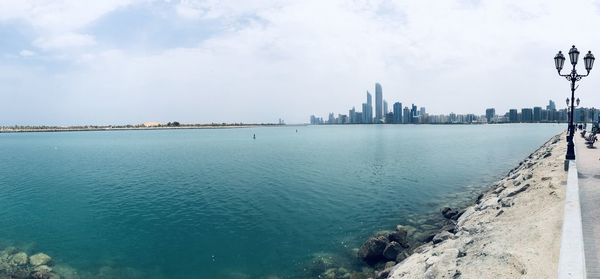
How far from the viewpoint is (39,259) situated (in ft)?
62.2

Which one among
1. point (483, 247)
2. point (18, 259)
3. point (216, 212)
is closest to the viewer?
point (483, 247)

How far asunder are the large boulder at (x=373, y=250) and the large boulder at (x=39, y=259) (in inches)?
668

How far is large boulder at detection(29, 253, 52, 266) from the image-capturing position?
1861 cm

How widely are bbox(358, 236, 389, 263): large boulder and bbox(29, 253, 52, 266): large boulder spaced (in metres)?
17.0

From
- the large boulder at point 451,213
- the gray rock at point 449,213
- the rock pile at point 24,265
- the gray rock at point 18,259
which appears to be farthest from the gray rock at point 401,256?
the gray rock at point 18,259

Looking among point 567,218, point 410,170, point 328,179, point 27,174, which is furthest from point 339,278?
point 27,174

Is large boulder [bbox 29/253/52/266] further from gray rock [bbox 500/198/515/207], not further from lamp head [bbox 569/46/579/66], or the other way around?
lamp head [bbox 569/46/579/66]

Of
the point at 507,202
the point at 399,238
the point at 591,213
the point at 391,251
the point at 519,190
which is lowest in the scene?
the point at 391,251

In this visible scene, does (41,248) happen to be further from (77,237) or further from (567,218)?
(567,218)

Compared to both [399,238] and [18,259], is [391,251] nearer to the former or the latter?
[399,238]

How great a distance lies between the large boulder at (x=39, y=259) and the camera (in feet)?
A: 61.1

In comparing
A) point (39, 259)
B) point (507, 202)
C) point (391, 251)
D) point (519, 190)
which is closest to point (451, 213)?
point (519, 190)

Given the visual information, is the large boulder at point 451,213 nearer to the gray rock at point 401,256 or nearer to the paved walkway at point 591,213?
the gray rock at point 401,256

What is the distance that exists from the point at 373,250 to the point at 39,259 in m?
18.1
